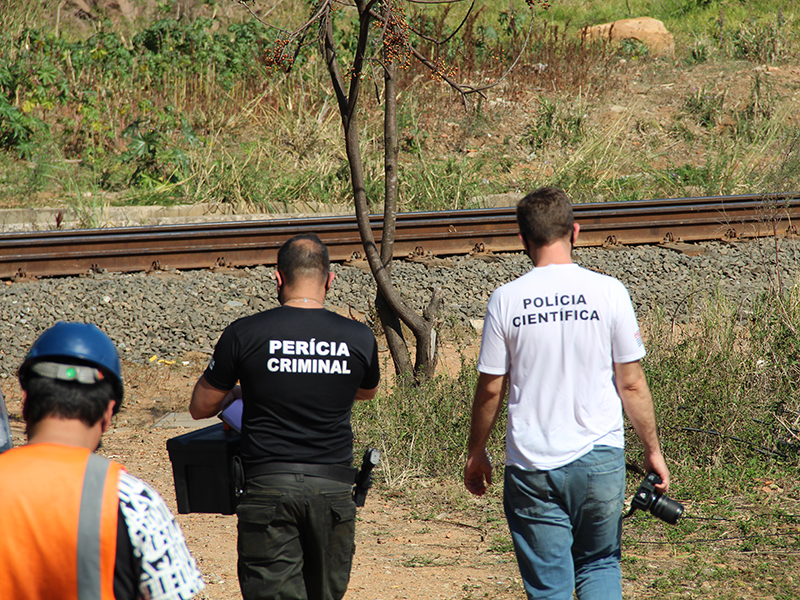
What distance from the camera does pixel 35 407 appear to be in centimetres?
180

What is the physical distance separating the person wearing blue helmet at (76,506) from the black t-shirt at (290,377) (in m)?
1.11

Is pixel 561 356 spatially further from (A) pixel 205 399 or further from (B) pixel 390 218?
(B) pixel 390 218

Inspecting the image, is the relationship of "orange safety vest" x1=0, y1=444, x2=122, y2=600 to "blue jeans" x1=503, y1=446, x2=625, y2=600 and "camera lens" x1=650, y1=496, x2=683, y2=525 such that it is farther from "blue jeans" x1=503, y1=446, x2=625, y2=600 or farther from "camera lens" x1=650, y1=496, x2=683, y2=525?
"camera lens" x1=650, y1=496, x2=683, y2=525

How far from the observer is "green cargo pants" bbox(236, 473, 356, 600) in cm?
297

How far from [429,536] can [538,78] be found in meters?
16.5

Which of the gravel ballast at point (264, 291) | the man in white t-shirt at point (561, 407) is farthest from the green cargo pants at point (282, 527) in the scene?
the gravel ballast at point (264, 291)

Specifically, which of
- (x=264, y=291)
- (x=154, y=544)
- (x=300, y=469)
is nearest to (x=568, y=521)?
(x=300, y=469)

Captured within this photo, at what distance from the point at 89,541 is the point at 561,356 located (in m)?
1.74

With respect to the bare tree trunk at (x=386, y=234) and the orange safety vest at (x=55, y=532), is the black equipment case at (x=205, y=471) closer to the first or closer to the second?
the orange safety vest at (x=55, y=532)

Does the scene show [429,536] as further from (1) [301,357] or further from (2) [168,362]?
(2) [168,362]

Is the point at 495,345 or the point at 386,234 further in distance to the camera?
the point at 386,234

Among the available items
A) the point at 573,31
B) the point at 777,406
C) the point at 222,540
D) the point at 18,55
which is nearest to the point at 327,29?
the point at 222,540

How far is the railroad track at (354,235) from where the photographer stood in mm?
9297

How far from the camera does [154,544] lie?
1.76 m
